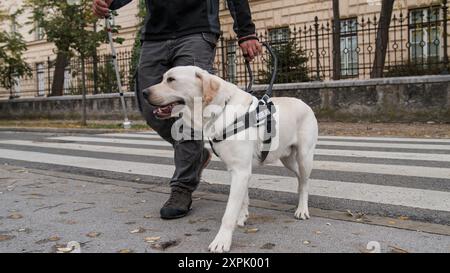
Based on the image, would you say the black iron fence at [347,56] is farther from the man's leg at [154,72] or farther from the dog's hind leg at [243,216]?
the dog's hind leg at [243,216]

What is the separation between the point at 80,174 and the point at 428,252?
4634 mm

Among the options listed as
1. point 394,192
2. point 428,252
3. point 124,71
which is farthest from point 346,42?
point 428,252

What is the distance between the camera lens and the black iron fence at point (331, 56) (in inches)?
544

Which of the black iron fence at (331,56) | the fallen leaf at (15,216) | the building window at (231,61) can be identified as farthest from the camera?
the building window at (231,61)

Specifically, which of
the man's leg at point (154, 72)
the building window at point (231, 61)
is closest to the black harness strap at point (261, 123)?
the man's leg at point (154, 72)

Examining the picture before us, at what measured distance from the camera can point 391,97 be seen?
41.5 ft

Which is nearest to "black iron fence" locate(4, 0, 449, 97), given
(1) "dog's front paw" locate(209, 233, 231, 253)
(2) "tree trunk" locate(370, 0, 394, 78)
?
(2) "tree trunk" locate(370, 0, 394, 78)

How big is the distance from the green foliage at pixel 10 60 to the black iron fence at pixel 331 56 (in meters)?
1.44

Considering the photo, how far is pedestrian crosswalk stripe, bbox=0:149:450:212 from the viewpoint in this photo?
14.1 feet

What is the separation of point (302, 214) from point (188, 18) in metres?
1.85

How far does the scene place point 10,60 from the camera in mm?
22156

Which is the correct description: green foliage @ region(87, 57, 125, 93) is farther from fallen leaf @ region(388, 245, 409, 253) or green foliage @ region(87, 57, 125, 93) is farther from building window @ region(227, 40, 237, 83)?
fallen leaf @ region(388, 245, 409, 253)

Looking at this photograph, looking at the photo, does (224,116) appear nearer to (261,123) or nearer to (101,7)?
(261,123)

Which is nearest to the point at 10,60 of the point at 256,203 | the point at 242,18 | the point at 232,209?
the point at 242,18
